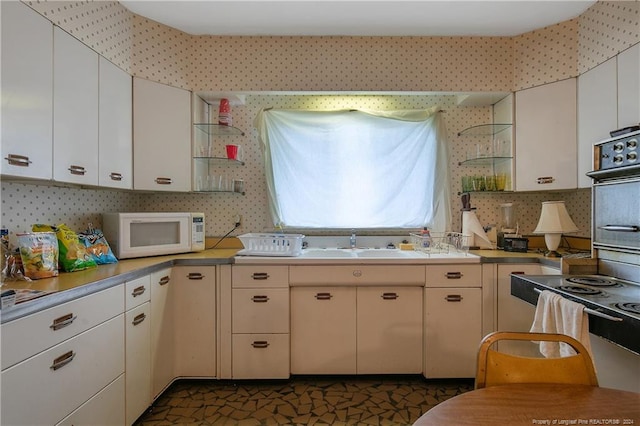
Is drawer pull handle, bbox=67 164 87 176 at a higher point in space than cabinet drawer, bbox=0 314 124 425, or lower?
higher

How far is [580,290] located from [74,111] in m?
2.76

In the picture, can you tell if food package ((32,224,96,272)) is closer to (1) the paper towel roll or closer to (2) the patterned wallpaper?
(2) the patterned wallpaper

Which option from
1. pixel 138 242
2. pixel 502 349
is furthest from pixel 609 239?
pixel 138 242

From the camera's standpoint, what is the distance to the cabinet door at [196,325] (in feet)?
→ 6.90

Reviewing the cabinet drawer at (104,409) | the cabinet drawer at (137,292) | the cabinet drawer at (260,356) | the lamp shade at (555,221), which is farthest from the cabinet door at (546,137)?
the cabinet drawer at (104,409)

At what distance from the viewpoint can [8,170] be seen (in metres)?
1.36

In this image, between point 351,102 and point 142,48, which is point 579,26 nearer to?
point 351,102

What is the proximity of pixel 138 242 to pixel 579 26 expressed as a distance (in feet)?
11.4

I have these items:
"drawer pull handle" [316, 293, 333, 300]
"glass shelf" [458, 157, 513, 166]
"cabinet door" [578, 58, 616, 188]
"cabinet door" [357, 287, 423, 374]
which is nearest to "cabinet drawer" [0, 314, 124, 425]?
"drawer pull handle" [316, 293, 333, 300]

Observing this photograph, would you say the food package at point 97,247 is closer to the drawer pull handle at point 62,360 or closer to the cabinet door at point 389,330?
the drawer pull handle at point 62,360

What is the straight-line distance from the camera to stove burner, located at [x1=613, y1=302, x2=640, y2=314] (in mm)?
1139

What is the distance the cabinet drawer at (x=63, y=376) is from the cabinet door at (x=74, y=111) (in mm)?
864

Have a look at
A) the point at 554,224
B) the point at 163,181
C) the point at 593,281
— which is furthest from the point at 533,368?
the point at 163,181

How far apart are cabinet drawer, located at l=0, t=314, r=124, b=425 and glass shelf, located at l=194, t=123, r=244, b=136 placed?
5.18 ft
